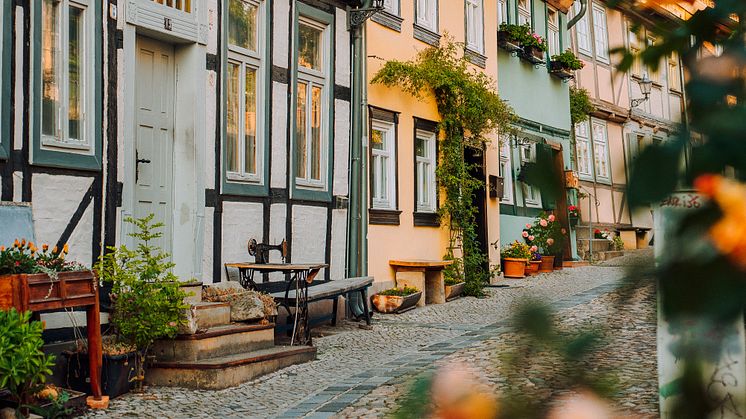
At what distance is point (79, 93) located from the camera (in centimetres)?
707

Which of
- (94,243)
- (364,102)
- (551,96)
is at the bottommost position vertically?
(94,243)

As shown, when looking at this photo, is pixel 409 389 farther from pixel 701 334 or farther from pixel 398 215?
pixel 398 215

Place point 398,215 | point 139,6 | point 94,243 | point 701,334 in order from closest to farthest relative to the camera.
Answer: point 701,334, point 94,243, point 139,6, point 398,215

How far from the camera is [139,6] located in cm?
775

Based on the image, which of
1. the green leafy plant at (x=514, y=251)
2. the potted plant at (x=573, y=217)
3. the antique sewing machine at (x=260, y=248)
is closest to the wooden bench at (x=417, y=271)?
the antique sewing machine at (x=260, y=248)

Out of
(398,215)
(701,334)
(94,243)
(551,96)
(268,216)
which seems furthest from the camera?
(551,96)

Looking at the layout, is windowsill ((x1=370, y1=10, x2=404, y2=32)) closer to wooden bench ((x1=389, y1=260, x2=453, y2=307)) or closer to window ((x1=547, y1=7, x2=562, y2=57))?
wooden bench ((x1=389, y1=260, x2=453, y2=307))

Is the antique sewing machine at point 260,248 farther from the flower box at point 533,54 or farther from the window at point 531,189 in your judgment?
the flower box at point 533,54

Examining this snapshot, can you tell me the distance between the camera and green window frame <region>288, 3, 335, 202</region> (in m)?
9.97

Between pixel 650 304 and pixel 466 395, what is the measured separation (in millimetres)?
158

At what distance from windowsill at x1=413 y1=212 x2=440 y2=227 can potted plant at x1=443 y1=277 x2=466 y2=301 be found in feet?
2.58

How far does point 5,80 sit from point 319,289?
12.3 feet

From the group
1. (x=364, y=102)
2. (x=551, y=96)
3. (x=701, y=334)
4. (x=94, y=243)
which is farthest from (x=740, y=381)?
(x=551, y=96)

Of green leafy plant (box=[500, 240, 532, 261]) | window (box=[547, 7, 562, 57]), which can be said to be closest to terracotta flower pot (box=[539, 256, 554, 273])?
green leafy plant (box=[500, 240, 532, 261])
